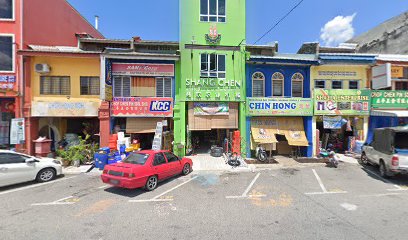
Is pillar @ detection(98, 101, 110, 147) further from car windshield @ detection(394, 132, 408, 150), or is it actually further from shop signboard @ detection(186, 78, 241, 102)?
car windshield @ detection(394, 132, 408, 150)

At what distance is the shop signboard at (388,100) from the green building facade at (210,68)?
10.3m

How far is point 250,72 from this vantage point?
48.0 feet

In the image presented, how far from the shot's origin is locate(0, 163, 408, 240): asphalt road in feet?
17.1

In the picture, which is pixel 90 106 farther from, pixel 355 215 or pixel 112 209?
pixel 355 215

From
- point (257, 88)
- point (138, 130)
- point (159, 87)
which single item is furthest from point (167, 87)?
point (257, 88)

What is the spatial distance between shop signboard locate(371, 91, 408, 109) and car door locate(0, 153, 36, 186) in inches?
868

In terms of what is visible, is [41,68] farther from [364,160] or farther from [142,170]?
[364,160]

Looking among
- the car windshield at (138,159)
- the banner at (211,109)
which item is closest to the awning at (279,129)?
the banner at (211,109)

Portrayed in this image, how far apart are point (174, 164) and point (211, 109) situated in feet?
18.7

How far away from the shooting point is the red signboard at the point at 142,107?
13.7 metres

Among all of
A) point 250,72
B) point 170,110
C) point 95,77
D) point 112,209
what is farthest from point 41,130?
point 250,72

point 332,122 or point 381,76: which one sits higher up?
point 381,76

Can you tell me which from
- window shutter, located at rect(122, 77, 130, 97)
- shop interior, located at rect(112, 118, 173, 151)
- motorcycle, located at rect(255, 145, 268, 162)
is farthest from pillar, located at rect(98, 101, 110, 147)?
motorcycle, located at rect(255, 145, 268, 162)

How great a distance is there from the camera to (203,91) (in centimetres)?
1397
